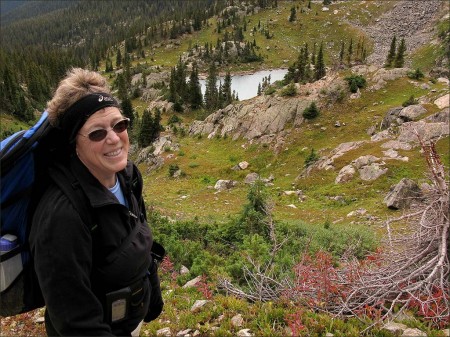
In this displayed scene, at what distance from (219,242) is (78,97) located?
8246 mm

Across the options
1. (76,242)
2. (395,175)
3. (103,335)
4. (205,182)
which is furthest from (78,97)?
(205,182)

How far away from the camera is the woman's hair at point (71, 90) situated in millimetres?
2744

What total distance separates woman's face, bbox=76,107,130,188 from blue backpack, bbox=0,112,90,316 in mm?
204

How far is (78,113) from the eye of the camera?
2.75 m

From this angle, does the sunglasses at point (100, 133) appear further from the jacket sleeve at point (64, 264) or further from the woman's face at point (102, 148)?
the jacket sleeve at point (64, 264)

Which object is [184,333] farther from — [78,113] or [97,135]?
[78,113]

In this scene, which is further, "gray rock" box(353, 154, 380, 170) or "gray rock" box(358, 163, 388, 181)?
"gray rock" box(353, 154, 380, 170)

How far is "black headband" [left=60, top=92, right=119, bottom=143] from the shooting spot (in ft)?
8.93

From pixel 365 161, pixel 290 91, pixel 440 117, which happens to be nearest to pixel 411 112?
pixel 440 117

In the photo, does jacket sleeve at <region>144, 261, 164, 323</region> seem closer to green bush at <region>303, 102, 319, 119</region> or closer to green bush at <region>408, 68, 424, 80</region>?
green bush at <region>303, 102, 319, 119</region>

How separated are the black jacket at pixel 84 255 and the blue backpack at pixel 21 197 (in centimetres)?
10

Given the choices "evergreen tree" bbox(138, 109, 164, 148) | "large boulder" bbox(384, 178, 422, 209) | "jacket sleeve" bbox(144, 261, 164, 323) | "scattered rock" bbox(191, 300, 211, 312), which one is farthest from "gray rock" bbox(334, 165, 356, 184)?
"evergreen tree" bbox(138, 109, 164, 148)

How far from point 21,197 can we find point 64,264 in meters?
0.60

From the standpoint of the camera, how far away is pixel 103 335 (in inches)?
102
